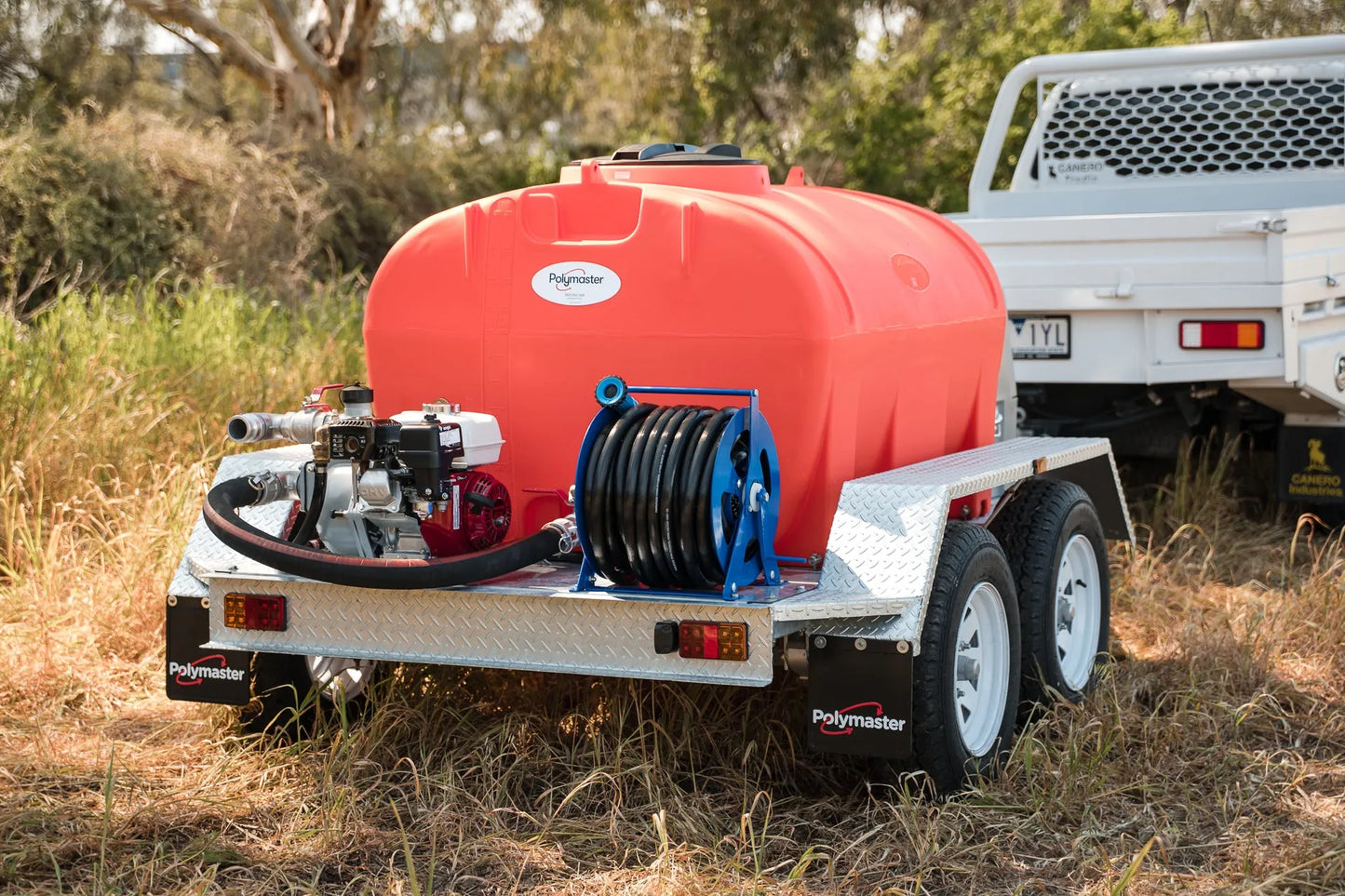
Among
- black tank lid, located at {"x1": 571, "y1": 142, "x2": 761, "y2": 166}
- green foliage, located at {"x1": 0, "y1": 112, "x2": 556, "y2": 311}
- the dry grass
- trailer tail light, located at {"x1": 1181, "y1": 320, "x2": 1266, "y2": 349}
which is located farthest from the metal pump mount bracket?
green foliage, located at {"x1": 0, "y1": 112, "x2": 556, "y2": 311}

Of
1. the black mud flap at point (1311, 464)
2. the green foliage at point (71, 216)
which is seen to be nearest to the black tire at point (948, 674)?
the black mud flap at point (1311, 464)

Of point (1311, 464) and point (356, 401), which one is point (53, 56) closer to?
point (1311, 464)

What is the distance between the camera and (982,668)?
170 inches

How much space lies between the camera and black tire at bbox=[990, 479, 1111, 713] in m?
4.73

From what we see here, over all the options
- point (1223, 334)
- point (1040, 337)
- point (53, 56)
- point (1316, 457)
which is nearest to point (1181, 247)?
point (1223, 334)

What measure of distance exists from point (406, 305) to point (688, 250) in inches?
35.5

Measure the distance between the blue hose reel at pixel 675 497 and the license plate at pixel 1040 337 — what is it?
331cm

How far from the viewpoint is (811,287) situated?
4.04 m

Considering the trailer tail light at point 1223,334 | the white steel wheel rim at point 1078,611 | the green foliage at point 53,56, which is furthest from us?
the green foliage at point 53,56

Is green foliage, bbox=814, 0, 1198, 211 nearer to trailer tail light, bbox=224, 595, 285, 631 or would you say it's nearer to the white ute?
the white ute

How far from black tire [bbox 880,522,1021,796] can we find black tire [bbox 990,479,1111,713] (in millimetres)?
512

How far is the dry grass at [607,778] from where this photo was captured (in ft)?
12.0

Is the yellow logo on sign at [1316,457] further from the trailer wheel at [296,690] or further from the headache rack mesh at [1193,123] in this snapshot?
the trailer wheel at [296,690]

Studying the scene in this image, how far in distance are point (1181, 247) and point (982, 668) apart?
301 centimetres
